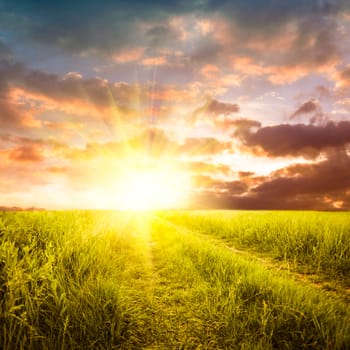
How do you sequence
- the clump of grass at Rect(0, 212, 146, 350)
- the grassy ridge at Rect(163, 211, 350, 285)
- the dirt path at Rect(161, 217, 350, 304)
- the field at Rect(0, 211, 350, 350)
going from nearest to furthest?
the clump of grass at Rect(0, 212, 146, 350), the field at Rect(0, 211, 350, 350), the dirt path at Rect(161, 217, 350, 304), the grassy ridge at Rect(163, 211, 350, 285)

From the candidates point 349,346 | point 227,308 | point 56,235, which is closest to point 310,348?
point 349,346

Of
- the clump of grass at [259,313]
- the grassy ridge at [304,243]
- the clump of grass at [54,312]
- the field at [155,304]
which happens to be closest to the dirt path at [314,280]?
the field at [155,304]

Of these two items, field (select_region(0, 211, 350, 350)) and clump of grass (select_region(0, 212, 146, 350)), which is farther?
field (select_region(0, 211, 350, 350))

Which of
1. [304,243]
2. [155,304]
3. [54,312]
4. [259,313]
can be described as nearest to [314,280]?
[304,243]

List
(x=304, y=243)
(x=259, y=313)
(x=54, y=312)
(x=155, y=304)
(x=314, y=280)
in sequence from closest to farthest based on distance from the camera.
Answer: (x=54, y=312) → (x=259, y=313) → (x=155, y=304) → (x=314, y=280) → (x=304, y=243)

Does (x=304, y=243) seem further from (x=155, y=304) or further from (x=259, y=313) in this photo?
(x=155, y=304)

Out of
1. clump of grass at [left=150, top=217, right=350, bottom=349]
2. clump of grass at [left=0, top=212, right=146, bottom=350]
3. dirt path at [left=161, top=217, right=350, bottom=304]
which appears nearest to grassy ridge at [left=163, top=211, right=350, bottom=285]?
dirt path at [left=161, top=217, right=350, bottom=304]

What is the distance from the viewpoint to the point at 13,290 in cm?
399

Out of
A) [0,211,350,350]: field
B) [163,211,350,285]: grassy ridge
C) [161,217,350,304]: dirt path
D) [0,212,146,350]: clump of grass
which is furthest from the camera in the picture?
[163,211,350,285]: grassy ridge

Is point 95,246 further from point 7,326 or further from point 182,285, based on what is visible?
point 7,326

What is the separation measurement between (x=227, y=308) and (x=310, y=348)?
49.7 inches

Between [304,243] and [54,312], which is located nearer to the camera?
[54,312]

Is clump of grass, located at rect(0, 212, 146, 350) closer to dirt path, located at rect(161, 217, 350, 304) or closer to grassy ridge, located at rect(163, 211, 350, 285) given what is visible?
dirt path, located at rect(161, 217, 350, 304)

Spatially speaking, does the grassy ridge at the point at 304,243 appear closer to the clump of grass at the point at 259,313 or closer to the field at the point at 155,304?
the field at the point at 155,304
